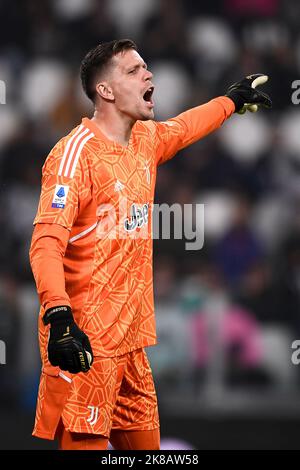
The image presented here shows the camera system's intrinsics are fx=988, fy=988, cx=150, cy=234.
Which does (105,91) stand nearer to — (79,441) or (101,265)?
(101,265)

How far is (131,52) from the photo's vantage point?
3.69 meters

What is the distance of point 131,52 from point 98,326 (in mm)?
1033

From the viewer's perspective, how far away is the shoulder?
3395 mm

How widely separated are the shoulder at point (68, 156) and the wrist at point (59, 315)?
1.59ft

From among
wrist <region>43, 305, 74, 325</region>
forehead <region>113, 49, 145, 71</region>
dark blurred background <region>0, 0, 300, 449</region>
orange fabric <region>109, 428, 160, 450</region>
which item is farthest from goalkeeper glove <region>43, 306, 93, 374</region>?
dark blurred background <region>0, 0, 300, 449</region>

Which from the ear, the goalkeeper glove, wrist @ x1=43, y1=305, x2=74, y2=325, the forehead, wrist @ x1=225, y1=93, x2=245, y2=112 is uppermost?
wrist @ x1=225, y1=93, x2=245, y2=112

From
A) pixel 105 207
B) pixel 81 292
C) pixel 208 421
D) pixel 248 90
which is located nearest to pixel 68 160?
pixel 105 207

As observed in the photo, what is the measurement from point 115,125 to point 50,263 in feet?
2.26

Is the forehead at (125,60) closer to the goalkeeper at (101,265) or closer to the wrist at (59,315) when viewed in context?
the goalkeeper at (101,265)

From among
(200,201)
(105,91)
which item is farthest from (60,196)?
(200,201)

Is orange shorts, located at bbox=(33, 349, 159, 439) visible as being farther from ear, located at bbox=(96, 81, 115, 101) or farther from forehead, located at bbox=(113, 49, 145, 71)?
forehead, located at bbox=(113, 49, 145, 71)

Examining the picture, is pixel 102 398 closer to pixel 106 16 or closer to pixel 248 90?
pixel 248 90

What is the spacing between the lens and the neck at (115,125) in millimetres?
3646

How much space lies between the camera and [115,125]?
12.0 ft
